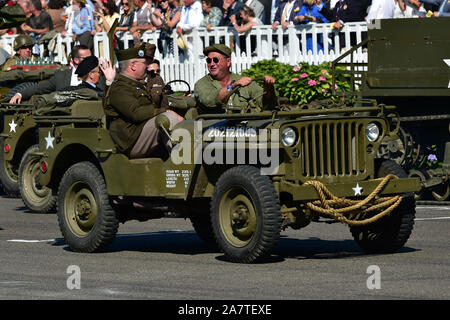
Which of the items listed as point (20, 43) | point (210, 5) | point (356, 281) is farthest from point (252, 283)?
point (210, 5)

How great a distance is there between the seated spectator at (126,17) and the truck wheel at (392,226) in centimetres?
1368

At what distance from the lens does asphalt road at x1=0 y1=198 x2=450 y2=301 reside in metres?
9.41

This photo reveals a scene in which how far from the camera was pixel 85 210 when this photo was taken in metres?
12.2

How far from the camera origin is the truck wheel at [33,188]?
56.1 ft

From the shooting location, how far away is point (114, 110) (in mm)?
12023

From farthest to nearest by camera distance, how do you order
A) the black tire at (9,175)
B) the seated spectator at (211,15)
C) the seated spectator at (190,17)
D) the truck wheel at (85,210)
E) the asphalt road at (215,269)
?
the seated spectator at (190,17) → the seated spectator at (211,15) → the black tire at (9,175) → the truck wheel at (85,210) → the asphalt road at (215,269)

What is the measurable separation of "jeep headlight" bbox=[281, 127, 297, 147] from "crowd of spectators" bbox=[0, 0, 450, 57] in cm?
825

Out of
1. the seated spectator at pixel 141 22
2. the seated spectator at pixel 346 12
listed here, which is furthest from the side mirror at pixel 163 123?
the seated spectator at pixel 141 22

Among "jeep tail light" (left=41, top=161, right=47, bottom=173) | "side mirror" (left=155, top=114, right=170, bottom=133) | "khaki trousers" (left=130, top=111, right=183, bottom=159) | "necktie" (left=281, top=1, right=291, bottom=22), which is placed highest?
"necktie" (left=281, top=1, right=291, bottom=22)

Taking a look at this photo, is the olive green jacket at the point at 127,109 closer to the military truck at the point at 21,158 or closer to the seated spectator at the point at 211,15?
the military truck at the point at 21,158

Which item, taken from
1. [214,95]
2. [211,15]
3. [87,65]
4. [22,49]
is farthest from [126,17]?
[214,95]

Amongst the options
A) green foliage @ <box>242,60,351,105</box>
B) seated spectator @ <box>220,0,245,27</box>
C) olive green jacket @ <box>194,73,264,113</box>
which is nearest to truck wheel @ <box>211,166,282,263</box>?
olive green jacket @ <box>194,73,264,113</box>

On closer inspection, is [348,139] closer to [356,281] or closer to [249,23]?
[356,281]

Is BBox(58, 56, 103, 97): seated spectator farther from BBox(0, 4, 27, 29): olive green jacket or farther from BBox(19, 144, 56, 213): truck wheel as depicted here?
BBox(0, 4, 27, 29): olive green jacket
